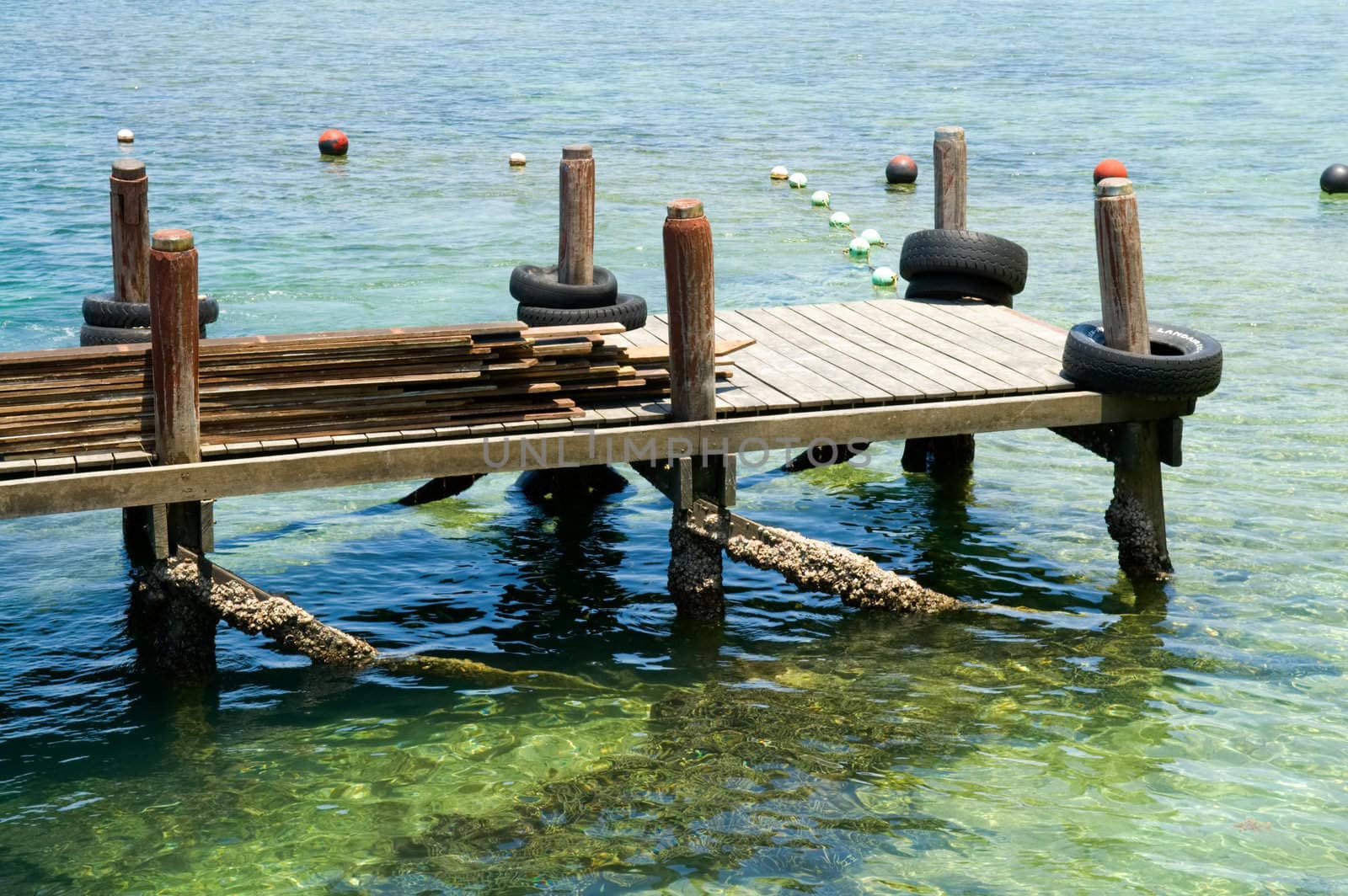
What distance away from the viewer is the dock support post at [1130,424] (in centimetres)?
1095

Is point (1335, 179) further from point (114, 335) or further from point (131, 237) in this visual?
point (114, 335)

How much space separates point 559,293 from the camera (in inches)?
492

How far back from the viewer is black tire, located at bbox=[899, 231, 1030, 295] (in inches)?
521

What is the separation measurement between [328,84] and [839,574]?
38337 mm

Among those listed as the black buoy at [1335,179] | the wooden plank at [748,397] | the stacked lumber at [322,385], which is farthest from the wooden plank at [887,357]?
the black buoy at [1335,179]

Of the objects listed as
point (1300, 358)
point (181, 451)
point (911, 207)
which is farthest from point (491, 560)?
point (911, 207)

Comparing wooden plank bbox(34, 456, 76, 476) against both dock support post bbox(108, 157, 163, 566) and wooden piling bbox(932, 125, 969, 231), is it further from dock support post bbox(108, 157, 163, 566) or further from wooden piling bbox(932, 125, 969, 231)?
wooden piling bbox(932, 125, 969, 231)

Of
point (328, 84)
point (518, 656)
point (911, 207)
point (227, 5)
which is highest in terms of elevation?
point (227, 5)

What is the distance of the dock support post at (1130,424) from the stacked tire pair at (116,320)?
625cm

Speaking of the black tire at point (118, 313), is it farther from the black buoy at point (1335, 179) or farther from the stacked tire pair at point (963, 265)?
the black buoy at point (1335, 179)

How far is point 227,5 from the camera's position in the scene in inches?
Result: 2785

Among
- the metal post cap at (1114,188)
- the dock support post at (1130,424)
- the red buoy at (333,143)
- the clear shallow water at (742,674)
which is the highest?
the red buoy at (333,143)

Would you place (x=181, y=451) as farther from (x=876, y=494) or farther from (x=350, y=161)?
(x=350, y=161)

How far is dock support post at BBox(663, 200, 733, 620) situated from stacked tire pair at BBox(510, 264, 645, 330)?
5.76 feet
